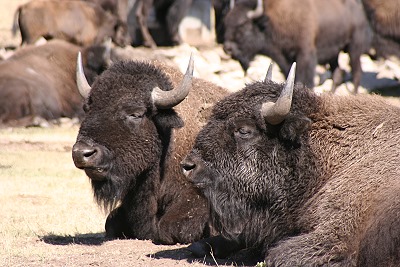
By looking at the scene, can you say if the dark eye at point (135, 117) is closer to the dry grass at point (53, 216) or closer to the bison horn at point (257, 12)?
the dry grass at point (53, 216)

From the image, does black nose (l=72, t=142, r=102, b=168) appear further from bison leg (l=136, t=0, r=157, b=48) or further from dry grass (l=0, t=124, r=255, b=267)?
bison leg (l=136, t=0, r=157, b=48)

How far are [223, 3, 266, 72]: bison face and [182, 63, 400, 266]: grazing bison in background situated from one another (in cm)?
1357

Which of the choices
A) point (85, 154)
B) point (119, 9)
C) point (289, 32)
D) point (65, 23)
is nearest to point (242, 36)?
point (289, 32)

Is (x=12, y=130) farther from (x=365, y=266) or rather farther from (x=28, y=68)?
(x=365, y=266)

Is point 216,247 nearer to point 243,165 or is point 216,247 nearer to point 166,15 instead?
point 243,165

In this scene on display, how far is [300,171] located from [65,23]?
54.3 ft

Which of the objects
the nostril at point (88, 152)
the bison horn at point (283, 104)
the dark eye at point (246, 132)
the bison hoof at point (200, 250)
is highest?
the bison horn at point (283, 104)

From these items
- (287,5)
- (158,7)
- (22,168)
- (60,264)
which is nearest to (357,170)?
(60,264)

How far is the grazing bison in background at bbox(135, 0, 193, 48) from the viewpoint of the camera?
24.3m

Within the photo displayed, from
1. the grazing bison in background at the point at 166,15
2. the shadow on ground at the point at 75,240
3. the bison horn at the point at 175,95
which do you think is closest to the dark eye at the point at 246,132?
the bison horn at the point at 175,95

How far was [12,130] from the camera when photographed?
17.5 meters

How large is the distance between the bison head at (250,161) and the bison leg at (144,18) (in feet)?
55.9

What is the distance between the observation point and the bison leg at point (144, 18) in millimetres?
24125

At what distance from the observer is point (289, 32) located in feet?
67.1
